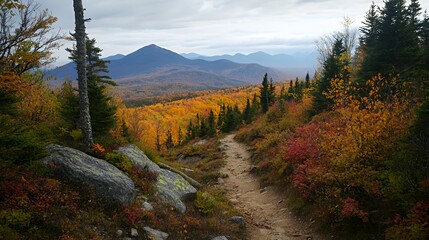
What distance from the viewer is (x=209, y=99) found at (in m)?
183

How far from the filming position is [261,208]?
13555mm

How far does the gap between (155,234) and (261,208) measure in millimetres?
6509

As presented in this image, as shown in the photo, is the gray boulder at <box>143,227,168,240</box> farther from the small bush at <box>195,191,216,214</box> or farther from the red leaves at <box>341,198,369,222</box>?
→ the red leaves at <box>341,198,369,222</box>

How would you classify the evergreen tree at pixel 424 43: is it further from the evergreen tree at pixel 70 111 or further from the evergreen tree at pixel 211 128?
the evergreen tree at pixel 211 128

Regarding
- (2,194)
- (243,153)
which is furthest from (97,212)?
(243,153)

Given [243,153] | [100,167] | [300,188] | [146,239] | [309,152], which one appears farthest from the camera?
[243,153]

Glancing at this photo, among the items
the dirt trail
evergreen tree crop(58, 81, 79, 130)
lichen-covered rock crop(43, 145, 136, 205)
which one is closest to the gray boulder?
lichen-covered rock crop(43, 145, 136, 205)

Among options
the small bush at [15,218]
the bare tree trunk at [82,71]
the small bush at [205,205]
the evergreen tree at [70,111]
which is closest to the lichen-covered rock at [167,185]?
the small bush at [205,205]

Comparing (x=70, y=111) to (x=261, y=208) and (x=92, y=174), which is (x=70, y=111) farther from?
(x=261, y=208)

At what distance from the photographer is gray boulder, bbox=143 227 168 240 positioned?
8629 mm

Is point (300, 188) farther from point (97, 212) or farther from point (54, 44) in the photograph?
point (54, 44)

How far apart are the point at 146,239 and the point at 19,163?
4.42 m

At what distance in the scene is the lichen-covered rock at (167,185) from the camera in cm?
1150

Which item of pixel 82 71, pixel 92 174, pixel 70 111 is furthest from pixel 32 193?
pixel 70 111
